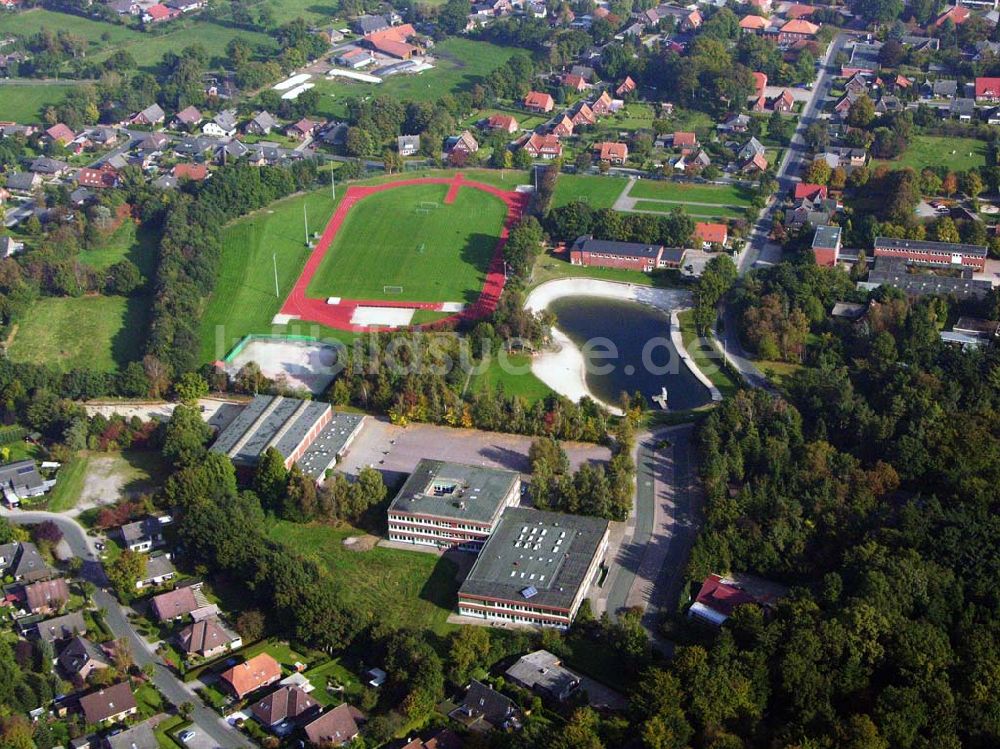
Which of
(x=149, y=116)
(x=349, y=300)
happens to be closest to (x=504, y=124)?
(x=149, y=116)

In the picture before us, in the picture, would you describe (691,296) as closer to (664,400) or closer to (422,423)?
(664,400)

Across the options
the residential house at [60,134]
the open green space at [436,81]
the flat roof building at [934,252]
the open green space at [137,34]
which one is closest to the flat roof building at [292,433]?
the flat roof building at [934,252]

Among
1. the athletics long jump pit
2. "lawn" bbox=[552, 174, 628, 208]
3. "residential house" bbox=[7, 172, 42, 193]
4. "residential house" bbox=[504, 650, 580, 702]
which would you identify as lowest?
"residential house" bbox=[7, 172, 42, 193]

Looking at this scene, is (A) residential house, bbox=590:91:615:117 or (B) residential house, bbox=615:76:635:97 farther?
(B) residential house, bbox=615:76:635:97

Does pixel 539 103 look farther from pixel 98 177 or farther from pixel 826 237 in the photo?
pixel 98 177

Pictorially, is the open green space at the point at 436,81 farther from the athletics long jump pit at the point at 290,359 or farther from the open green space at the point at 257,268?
the athletics long jump pit at the point at 290,359

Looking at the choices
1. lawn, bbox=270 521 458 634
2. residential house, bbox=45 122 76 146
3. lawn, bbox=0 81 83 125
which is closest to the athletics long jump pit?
lawn, bbox=270 521 458 634

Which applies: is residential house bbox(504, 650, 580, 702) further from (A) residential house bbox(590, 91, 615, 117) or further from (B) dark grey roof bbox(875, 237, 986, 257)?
(A) residential house bbox(590, 91, 615, 117)
